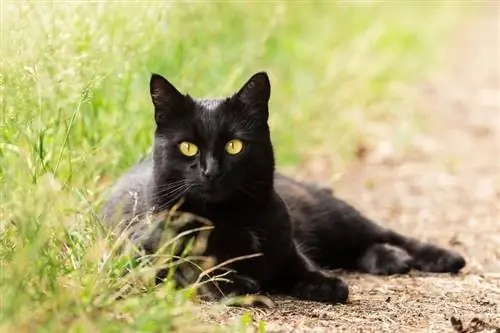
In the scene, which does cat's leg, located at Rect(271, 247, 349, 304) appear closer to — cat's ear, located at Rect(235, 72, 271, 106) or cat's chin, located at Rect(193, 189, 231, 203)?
cat's chin, located at Rect(193, 189, 231, 203)

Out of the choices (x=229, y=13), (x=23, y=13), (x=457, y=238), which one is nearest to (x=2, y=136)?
(x=23, y=13)

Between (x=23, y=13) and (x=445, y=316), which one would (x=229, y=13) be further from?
(x=445, y=316)

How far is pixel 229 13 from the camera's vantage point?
5.82m

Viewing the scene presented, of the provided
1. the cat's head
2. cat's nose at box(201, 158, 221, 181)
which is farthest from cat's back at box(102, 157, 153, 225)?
cat's nose at box(201, 158, 221, 181)

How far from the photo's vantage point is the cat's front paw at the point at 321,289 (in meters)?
3.45

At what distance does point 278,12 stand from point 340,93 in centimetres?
227

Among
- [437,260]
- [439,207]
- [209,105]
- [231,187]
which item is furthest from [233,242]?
[439,207]

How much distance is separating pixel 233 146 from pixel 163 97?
298 millimetres

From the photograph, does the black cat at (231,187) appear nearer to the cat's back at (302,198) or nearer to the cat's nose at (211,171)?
the cat's nose at (211,171)

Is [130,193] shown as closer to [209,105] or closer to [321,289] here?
[209,105]

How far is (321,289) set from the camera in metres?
3.48

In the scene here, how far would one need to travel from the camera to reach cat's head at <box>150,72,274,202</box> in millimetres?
3289

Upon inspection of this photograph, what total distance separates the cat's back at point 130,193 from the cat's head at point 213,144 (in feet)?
0.55

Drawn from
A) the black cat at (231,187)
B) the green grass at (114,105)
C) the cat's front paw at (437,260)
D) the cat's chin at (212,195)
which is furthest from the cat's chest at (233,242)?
the cat's front paw at (437,260)
